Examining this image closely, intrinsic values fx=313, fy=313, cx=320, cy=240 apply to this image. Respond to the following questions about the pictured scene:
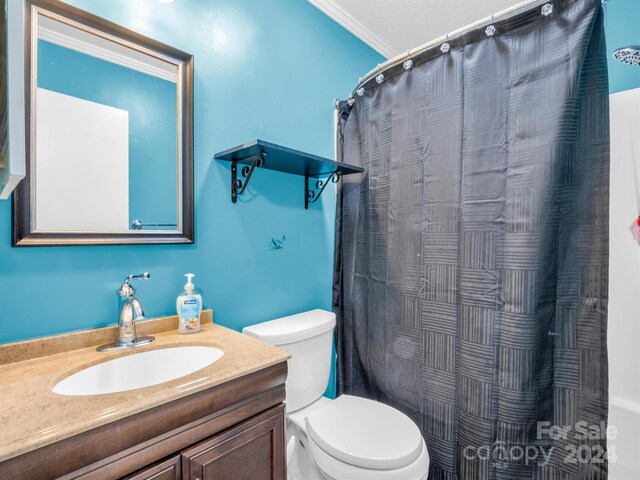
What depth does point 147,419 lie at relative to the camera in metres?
0.69

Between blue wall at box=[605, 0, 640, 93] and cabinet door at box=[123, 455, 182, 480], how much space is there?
2.27m

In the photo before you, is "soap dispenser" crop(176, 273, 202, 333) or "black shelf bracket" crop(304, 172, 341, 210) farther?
"black shelf bracket" crop(304, 172, 341, 210)

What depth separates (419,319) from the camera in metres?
1.39

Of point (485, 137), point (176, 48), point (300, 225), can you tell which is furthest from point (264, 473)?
point (176, 48)

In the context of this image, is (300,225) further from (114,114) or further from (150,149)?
(114,114)

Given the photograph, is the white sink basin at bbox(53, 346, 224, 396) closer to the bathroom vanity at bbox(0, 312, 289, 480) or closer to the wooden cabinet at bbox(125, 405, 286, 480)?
the bathroom vanity at bbox(0, 312, 289, 480)

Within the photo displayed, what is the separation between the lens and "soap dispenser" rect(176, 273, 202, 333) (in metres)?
1.14

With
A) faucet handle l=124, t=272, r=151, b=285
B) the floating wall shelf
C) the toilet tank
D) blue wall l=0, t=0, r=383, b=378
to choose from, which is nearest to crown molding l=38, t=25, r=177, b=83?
blue wall l=0, t=0, r=383, b=378

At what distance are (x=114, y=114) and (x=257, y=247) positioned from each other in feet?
2.41

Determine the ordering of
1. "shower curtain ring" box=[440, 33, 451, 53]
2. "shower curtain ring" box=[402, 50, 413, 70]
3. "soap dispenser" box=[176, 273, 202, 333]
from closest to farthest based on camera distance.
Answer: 1. "soap dispenser" box=[176, 273, 202, 333]
2. "shower curtain ring" box=[440, 33, 451, 53]
3. "shower curtain ring" box=[402, 50, 413, 70]

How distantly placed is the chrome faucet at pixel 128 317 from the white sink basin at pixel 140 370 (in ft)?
0.20

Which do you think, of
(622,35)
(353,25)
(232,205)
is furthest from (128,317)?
(622,35)

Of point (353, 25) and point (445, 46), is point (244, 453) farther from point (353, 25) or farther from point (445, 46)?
point (353, 25)

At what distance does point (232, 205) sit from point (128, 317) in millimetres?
586
